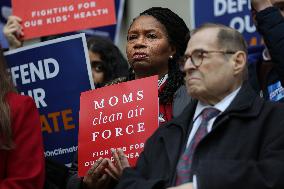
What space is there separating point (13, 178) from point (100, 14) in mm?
1674

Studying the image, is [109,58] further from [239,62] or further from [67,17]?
[239,62]

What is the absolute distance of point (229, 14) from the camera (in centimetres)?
629

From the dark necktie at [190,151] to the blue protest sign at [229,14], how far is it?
230 centimetres

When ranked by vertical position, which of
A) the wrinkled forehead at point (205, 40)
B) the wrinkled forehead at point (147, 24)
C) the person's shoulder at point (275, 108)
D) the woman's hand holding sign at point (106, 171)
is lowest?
the woman's hand holding sign at point (106, 171)

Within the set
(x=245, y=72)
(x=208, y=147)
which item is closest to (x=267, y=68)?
(x=245, y=72)

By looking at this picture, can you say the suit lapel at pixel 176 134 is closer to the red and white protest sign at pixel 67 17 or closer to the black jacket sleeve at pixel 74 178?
the black jacket sleeve at pixel 74 178

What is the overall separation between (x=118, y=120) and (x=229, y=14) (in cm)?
199

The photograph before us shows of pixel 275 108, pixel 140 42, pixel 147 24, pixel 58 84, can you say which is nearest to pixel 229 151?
pixel 275 108

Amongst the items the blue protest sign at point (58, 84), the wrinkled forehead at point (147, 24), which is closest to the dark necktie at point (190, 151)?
the wrinkled forehead at point (147, 24)

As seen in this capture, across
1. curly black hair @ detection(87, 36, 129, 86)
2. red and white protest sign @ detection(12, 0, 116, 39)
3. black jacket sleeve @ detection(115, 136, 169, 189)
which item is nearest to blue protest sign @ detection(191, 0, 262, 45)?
curly black hair @ detection(87, 36, 129, 86)

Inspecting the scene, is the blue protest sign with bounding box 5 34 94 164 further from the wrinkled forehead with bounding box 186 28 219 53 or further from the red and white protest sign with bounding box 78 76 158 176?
the wrinkled forehead with bounding box 186 28 219 53

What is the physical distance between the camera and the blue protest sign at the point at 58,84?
527 centimetres

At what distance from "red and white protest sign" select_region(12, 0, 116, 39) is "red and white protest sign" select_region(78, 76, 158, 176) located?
109cm

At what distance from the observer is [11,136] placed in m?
4.42
